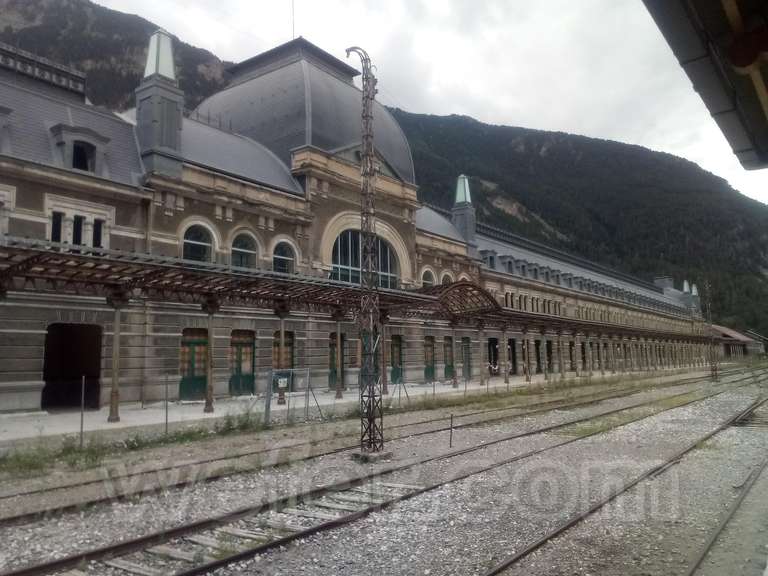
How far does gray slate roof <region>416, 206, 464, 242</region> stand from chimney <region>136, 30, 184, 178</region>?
1958 centimetres

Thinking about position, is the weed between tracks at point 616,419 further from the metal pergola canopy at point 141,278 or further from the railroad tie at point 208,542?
the railroad tie at point 208,542

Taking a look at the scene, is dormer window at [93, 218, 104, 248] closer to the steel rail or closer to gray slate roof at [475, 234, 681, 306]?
the steel rail

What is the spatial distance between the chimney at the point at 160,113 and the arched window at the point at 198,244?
260 cm

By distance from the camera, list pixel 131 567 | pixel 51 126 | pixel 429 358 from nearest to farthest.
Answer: pixel 131 567
pixel 51 126
pixel 429 358

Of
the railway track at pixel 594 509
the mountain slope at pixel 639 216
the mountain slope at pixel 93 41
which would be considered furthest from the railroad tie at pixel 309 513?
the mountain slope at pixel 639 216

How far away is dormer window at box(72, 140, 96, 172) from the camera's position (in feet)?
77.3

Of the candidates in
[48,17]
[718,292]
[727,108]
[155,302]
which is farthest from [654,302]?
[48,17]

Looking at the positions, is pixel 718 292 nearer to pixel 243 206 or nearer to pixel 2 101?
pixel 243 206

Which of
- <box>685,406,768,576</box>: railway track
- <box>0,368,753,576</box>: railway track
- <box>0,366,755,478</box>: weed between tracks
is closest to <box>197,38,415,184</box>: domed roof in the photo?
<box>0,366,755,478</box>: weed between tracks

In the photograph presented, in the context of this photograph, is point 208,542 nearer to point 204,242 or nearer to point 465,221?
point 204,242

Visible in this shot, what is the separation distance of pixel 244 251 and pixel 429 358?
58.5ft

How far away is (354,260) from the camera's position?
35.2 metres

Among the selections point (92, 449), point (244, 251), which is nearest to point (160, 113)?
point (244, 251)

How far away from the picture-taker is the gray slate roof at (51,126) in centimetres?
2208
